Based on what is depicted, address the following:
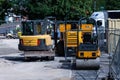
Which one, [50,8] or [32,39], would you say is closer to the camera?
[32,39]

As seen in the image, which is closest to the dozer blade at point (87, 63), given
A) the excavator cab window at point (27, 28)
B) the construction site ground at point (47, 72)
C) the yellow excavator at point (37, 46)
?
the construction site ground at point (47, 72)

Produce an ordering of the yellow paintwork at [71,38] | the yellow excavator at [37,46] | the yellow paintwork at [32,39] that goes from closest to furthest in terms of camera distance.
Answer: the yellow paintwork at [71,38] → the yellow excavator at [37,46] → the yellow paintwork at [32,39]

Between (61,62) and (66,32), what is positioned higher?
(66,32)

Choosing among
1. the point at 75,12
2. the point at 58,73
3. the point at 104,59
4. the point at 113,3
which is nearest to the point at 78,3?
the point at 75,12

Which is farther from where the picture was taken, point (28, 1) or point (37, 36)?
point (28, 1)

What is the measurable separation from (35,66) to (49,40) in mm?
3962

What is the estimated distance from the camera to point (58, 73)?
21.5 m

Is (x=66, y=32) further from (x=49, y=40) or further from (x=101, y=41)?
(x=101, y=41)

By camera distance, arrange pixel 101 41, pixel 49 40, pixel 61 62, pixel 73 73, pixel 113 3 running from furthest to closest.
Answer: pixel 113 3
pixel 101 41
pixel 49 40
pixel 61 62
pixel 73 73

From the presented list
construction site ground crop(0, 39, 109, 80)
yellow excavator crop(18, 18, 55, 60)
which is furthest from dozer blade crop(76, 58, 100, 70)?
yellow excavator crop(18, 18, 55, 60)

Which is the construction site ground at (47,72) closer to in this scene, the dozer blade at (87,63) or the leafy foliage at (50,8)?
the dozer blade at (87,63)

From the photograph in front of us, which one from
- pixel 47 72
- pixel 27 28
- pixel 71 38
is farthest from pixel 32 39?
pixel 47 72

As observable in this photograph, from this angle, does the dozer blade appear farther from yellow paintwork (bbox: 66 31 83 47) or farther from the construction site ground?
yellow paintwork (bbox: 66 31 83 47)

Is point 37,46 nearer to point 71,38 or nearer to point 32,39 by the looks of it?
point 32,39
